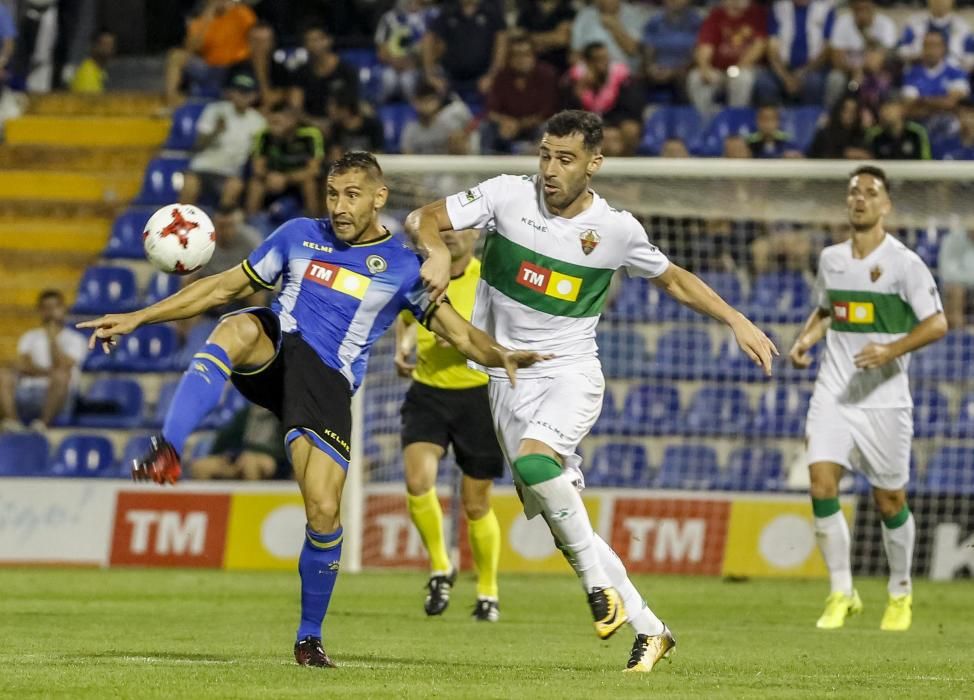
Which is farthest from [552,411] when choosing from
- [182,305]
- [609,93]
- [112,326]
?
[609,93]

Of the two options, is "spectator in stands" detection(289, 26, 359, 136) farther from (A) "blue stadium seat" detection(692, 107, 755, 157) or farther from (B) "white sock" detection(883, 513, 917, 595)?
(B) "white sock" detection(883, 513, 917, 595)

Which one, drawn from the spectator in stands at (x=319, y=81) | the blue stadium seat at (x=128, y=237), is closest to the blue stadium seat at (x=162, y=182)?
the blue stadium seat at (x=128, y=237)

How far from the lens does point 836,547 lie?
1141 centimetres

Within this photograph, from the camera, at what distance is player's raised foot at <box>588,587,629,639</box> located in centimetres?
748

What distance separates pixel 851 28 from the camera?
1938cm

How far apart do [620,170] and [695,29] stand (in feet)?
20.4

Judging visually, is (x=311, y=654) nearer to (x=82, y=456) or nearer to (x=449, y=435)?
(x=449, y=435)

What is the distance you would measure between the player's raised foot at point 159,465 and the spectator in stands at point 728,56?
13.0 metres

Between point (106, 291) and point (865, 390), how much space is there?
1008 cm

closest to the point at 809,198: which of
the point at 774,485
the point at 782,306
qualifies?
the point at 782,306

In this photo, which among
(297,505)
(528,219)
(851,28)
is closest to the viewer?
(528,219)

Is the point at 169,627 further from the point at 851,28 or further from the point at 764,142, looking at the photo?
the point at 851,28

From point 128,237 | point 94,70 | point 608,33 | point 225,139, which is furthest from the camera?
point 94,70

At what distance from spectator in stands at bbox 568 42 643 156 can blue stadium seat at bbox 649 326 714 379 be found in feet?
8.44
